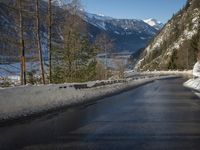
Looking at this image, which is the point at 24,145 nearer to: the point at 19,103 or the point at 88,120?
the point at 88,120

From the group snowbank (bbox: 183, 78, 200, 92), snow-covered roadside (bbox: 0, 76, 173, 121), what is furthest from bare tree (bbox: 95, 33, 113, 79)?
snow-covered roadside (bbox: 0, 76, 173, 121)

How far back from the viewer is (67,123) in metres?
13.3

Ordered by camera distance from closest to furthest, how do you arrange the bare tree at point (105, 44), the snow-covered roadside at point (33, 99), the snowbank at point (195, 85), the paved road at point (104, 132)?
the paved road at point (104, 132) → the snow-covered roadside at point (33, 99) → the snowbank at point (195, 85) → the bare tree at point (105, 44)

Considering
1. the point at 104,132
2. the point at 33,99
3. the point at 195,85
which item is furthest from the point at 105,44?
the point at 104,132

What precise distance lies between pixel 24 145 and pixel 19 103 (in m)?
6.29

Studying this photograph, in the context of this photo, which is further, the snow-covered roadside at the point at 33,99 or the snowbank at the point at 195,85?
the snowbank at the point at 195,85

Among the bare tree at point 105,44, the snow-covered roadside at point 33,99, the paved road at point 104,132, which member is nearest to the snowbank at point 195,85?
the snow-covered roadside at point 33,99

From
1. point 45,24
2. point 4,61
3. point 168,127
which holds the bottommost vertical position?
point 168,127

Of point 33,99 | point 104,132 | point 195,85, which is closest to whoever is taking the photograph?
point 104,132

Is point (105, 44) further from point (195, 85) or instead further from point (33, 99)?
point (33, 99)

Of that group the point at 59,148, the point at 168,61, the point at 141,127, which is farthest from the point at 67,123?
the point at 168,61

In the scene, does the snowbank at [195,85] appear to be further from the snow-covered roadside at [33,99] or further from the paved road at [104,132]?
the paved road at [104,132]

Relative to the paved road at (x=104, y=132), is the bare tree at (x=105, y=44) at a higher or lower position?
higher

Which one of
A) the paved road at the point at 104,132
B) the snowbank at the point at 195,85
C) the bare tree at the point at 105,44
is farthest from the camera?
the bare tree at the point at 105,44
